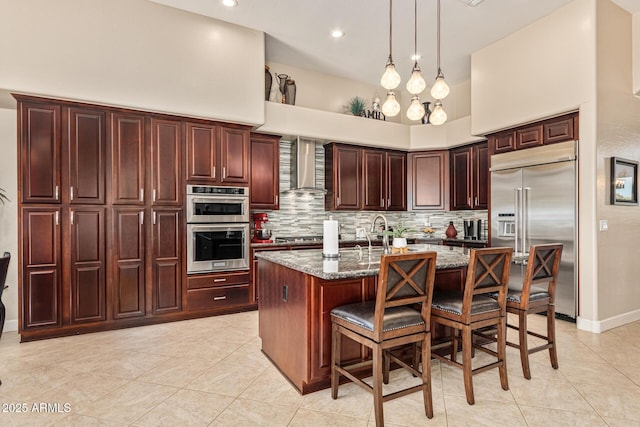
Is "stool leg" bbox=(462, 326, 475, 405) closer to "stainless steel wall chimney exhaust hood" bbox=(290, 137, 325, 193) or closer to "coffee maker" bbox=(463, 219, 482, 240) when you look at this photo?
"stainless steel wall chimney exhaust hood" bbox=(290, 137, 325, 193)

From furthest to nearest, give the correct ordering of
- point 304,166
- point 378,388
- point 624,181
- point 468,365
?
point 304,166 → point 624,181 → point 468,365 → point 378,388

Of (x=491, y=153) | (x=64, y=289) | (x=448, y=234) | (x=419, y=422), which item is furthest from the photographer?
(x=448, y=234)

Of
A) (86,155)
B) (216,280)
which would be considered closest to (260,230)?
(216,280)

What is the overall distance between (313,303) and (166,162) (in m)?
2.75

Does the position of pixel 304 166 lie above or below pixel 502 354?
above

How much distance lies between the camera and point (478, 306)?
7.65 feet

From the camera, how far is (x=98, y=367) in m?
2.86

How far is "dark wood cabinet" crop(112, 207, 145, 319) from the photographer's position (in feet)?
12.7

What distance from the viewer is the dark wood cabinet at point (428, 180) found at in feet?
19.5

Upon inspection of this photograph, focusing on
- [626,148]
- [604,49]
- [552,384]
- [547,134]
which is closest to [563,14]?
[604,49]

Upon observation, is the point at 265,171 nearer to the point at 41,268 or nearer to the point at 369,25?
the point at 369,25

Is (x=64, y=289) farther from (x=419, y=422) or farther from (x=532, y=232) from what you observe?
(x=532, y=232)

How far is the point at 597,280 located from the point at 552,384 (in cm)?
180

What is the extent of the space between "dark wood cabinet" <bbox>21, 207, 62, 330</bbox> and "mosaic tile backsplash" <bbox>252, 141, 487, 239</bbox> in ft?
8.50
